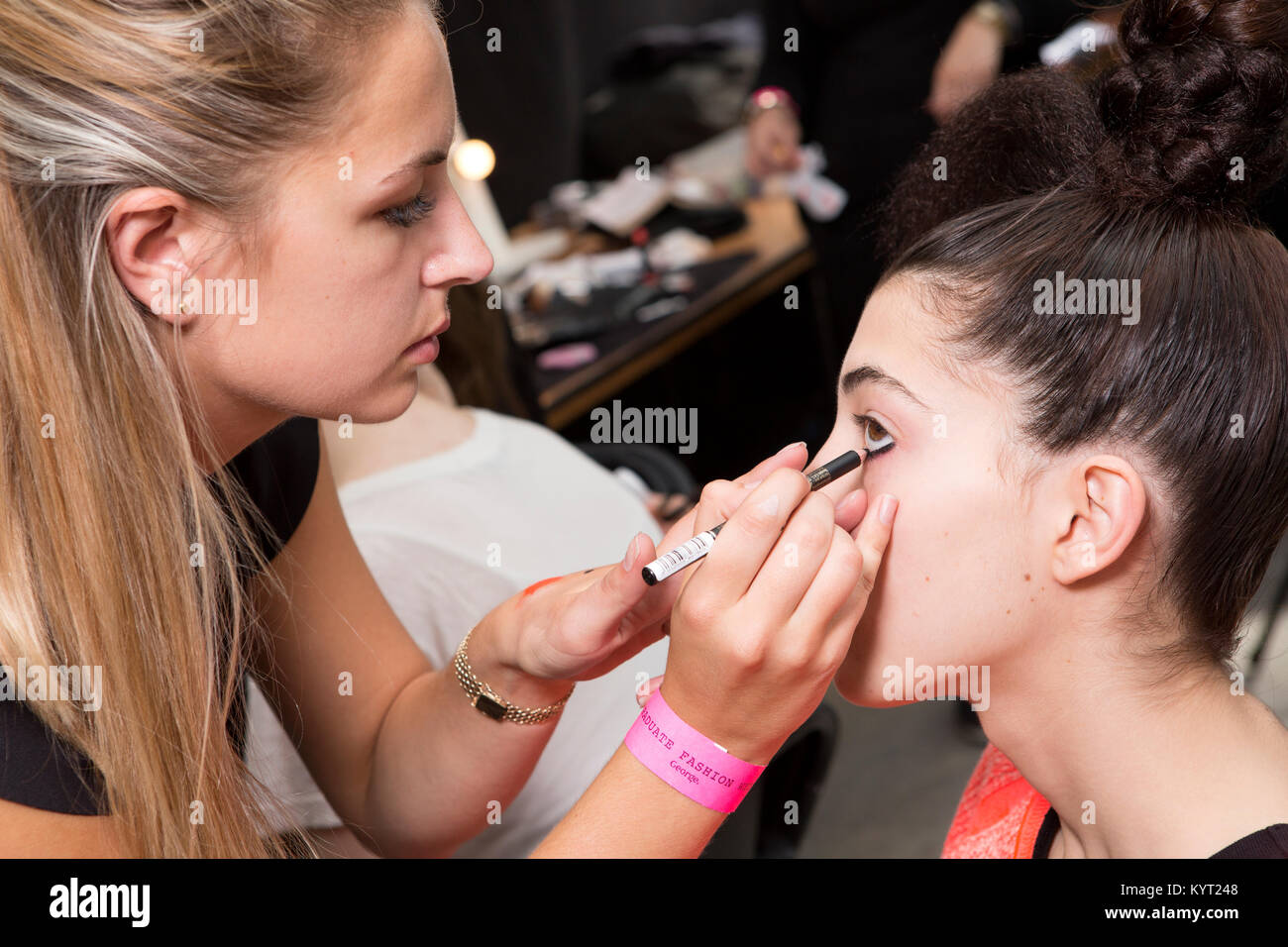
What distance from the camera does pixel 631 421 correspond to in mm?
2812

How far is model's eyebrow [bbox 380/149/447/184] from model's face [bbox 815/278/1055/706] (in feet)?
1.41

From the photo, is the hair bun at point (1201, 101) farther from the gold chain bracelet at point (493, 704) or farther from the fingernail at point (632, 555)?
the gold chain bracelet at point (493, 704)

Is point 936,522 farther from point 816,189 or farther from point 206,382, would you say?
point 816,189

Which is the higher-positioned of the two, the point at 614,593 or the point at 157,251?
the point at 157,251

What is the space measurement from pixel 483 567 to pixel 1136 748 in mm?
766

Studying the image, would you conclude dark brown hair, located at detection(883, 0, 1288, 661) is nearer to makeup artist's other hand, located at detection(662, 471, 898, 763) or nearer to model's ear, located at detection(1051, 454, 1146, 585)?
model's ear, located at detection(1051, 454, 1146, 585)

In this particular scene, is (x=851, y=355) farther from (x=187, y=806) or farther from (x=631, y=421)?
(x=631, y=421)

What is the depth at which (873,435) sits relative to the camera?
105 cm

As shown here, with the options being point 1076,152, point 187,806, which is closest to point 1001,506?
point 1076,152

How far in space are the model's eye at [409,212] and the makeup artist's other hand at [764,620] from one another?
1.24 ft

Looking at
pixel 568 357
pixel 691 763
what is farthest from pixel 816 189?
pixel 691 763

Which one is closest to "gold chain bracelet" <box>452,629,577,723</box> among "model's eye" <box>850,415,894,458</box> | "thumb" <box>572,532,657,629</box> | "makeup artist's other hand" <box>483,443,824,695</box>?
"makeup artist's other hand" <box>483,443,824,695</box>

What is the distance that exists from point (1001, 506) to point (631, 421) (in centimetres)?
187

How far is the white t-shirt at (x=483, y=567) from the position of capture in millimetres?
1386
